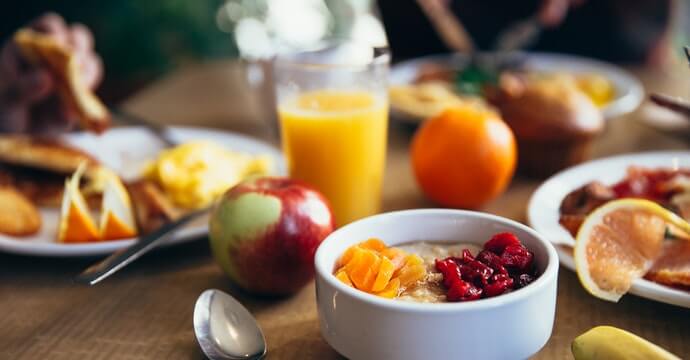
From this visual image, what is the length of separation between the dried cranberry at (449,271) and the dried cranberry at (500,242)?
6 cm

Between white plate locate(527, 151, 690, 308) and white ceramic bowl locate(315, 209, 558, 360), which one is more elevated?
white ceramic bowl locate(315, 209, 558, 360)

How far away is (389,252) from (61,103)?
118cm

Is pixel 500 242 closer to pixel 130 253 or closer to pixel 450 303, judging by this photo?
Answer: pixel 450 303

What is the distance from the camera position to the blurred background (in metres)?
2.98

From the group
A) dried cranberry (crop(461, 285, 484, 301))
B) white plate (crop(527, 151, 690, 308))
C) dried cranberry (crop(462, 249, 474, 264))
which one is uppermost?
dried cranberry (crop(462, 249, 474, 264))

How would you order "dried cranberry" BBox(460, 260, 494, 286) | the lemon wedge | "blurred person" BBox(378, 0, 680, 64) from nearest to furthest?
the lemon wedge, "dried cranberry" BBox(460, 260, 494, 286), "blurred person" BBox(378, 0, 680, 64)

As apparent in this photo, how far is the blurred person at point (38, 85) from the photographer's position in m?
1.65

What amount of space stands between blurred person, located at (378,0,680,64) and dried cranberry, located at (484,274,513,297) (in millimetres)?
2186

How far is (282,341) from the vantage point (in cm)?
97

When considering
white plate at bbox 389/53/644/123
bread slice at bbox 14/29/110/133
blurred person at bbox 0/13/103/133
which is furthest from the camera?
white plate at bbox 389/53/644/123

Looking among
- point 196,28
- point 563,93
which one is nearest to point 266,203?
point 563,93

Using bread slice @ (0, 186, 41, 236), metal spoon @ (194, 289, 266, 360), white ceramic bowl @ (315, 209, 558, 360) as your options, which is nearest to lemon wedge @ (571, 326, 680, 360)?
white ceramic bowl @ (315, 209, 558, 360)

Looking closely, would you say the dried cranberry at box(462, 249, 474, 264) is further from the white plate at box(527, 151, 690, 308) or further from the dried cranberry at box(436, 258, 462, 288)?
the white plate at box(527, 151, 690, 308)

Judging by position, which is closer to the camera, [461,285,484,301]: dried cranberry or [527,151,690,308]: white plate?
[461,285,484,301]: dried cranberry
